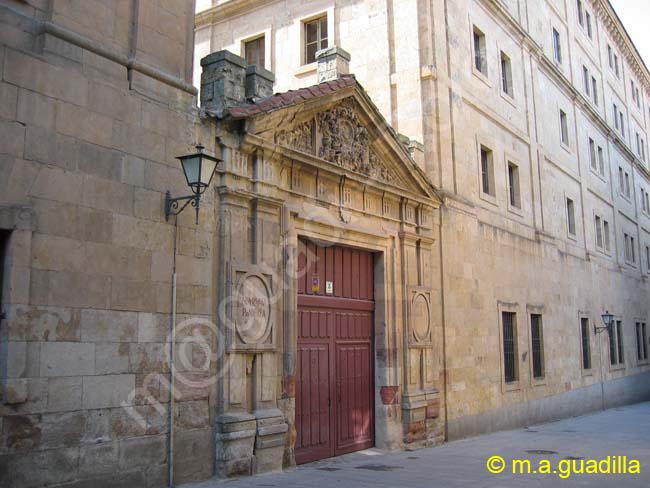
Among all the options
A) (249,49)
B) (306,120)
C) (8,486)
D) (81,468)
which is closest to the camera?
(8,486)

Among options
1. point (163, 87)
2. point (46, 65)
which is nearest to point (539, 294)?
point (163, 87)

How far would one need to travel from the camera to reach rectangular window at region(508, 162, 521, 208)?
16.9 m

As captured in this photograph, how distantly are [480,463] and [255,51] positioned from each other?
463 inches

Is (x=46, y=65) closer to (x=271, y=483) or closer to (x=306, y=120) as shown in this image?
(x=306, y=120)

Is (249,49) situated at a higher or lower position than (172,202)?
higher

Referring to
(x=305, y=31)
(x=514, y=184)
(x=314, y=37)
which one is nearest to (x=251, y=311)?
(x=314, y=37)

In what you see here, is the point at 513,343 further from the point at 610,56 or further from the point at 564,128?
the point at 610,56

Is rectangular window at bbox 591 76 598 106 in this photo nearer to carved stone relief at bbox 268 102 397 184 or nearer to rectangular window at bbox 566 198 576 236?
rectangular window at bbox 566 198 576 236

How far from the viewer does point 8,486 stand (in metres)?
5.56

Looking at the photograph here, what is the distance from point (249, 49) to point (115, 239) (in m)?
11.6

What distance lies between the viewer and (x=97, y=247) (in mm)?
6566

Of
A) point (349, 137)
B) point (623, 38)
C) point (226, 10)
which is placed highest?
point (623, 38)

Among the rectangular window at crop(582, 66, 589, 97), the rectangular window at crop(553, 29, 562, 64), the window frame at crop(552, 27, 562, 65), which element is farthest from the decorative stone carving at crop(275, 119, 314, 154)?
the rectangular window at crop(582, 66, 589, 97)

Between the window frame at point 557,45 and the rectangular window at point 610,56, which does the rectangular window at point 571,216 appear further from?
the rectangular window at point 610,56
